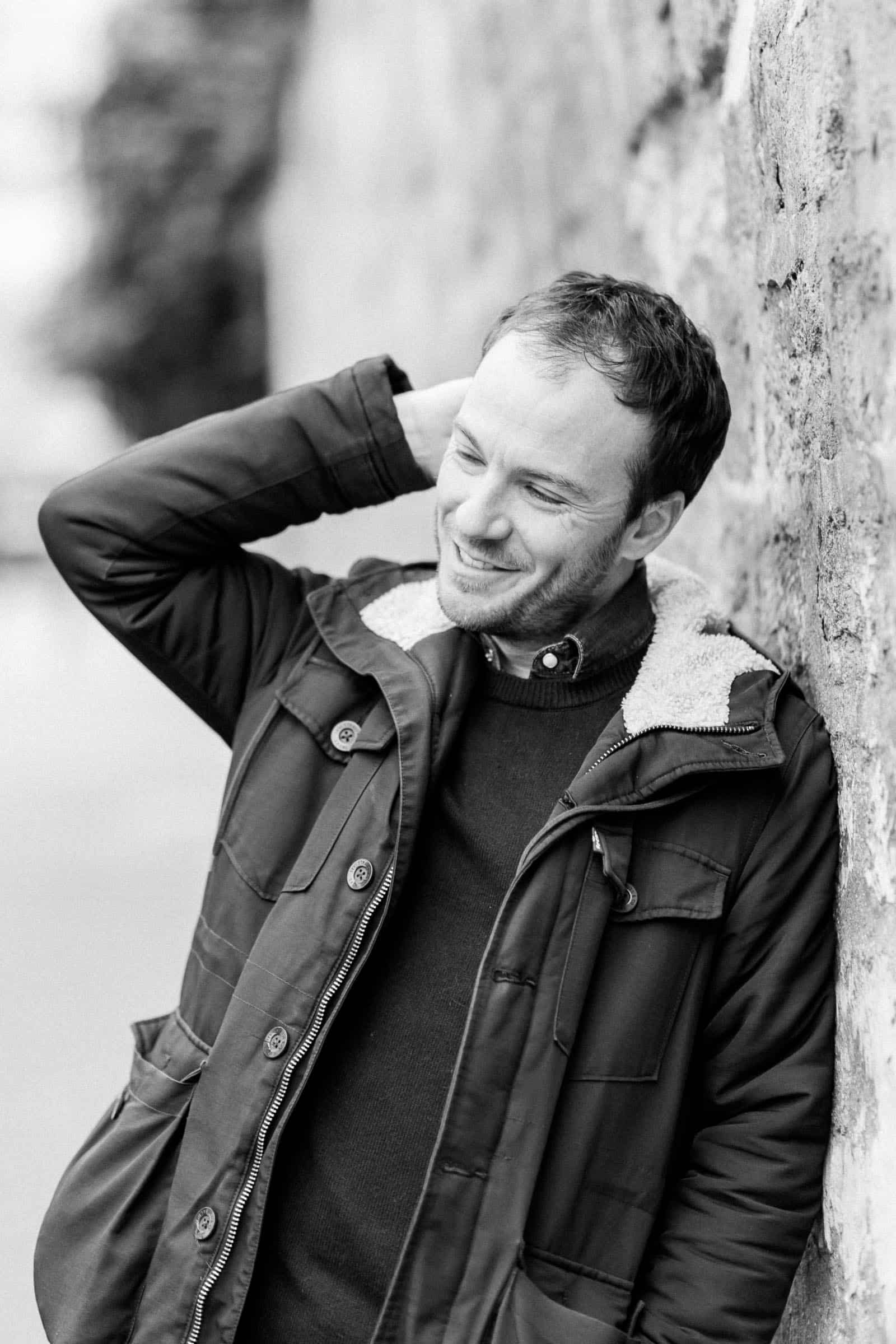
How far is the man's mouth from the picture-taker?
169 cm

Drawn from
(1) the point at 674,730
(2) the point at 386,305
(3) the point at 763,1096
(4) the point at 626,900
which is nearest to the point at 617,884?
(4) the point at 626,900

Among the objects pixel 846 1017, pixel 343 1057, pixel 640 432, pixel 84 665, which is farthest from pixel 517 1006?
pixel 84 665

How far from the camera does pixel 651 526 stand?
1.81m

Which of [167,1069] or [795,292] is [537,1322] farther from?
[795,292]

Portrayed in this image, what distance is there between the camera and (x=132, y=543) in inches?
72.5

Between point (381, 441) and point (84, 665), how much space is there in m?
6.19

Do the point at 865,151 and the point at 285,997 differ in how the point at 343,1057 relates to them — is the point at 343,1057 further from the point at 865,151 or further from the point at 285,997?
the point at 865,151

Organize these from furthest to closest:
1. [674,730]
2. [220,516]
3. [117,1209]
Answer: [220,516]
[117,1209]
[674,730]

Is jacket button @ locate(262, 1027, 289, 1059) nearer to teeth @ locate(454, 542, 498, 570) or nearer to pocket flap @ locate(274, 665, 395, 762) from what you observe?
pocket flap @ locate(274, 665, 395, 762)

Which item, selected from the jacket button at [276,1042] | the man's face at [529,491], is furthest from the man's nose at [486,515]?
the jacket button at [276,1042]

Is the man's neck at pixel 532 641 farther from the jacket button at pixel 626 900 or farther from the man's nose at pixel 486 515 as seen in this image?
the jacket button at pixel 626 900

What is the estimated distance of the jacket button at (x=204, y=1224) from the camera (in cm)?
160

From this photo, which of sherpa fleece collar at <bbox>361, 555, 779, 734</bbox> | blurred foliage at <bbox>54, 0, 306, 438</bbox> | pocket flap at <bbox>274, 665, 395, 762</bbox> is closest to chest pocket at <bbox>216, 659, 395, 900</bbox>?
pocket flap at <bbox>274, 665, 395, 762</bbox>

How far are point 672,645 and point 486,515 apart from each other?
29cm
